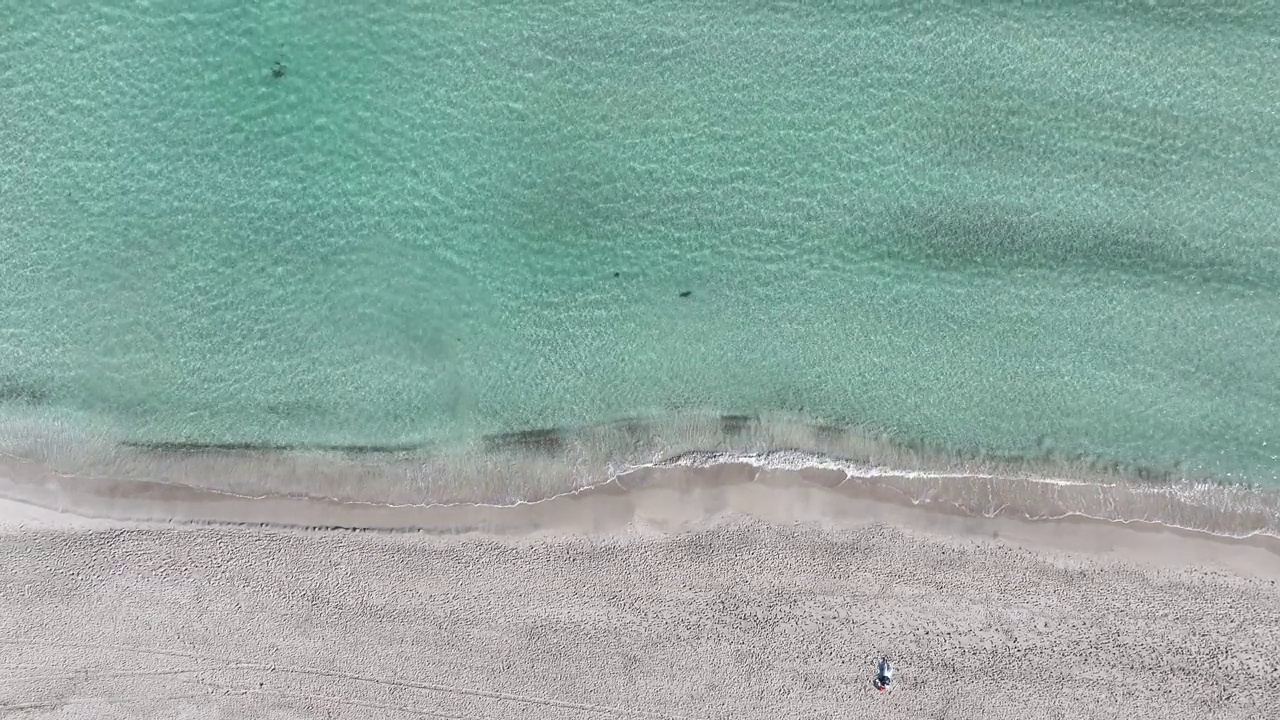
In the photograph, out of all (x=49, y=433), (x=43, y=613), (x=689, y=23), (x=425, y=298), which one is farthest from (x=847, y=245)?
(x=43, y=613)

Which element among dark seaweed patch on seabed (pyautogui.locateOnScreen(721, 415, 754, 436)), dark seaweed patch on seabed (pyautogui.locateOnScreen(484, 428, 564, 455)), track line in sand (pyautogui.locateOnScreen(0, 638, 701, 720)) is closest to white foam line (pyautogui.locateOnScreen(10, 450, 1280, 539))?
dark seaweed patch on seabed (pyautogui.locateOnScreen(721, 415, 754, 436))

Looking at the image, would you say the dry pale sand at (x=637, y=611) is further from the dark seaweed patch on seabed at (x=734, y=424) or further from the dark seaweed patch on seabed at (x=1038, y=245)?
the dark seaweed patch on seabed at (x=1038, y=245)

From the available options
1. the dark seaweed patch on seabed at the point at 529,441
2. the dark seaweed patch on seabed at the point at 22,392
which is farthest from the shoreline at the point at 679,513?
the dark seaweed patch on seabed at the point at 22,392

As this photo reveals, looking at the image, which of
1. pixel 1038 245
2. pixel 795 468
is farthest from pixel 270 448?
pixel 1038 245

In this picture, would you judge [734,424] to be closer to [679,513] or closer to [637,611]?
[679,513]

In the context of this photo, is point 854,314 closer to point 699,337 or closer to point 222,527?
point 699,337
